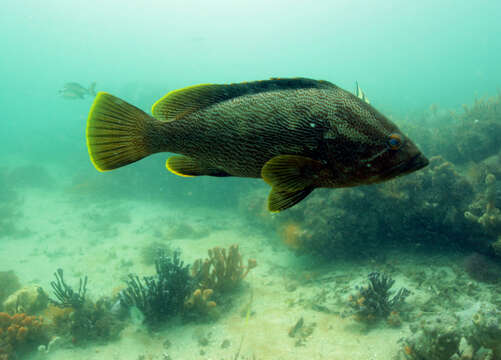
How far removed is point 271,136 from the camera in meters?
1.10

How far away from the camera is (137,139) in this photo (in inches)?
48.8

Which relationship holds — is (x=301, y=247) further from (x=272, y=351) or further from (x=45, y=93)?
(x=45, y=93)

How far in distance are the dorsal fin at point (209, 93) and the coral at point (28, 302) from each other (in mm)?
7663

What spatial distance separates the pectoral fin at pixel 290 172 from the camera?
102 cm

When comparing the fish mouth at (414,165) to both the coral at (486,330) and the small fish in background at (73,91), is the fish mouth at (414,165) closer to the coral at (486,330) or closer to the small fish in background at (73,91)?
the coral at (486,330)

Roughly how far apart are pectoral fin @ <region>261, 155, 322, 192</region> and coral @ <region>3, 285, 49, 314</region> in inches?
316

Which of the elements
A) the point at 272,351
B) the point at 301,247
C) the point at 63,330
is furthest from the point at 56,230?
the point at 272,351

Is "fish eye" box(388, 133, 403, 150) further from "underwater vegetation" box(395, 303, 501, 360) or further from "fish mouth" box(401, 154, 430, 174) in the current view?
"underwater vegetation" box(395, 303, 501, 360)

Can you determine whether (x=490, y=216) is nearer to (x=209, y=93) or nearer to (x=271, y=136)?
(x=271, y=136)

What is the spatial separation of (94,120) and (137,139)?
19 cm

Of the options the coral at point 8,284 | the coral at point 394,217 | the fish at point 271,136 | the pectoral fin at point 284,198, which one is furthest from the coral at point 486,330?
the coral at point 8,284

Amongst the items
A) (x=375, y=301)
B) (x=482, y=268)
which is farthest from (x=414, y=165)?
(x=482, y=268)

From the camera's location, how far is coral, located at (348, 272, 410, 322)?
187 inches

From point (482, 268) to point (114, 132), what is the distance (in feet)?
22.9
